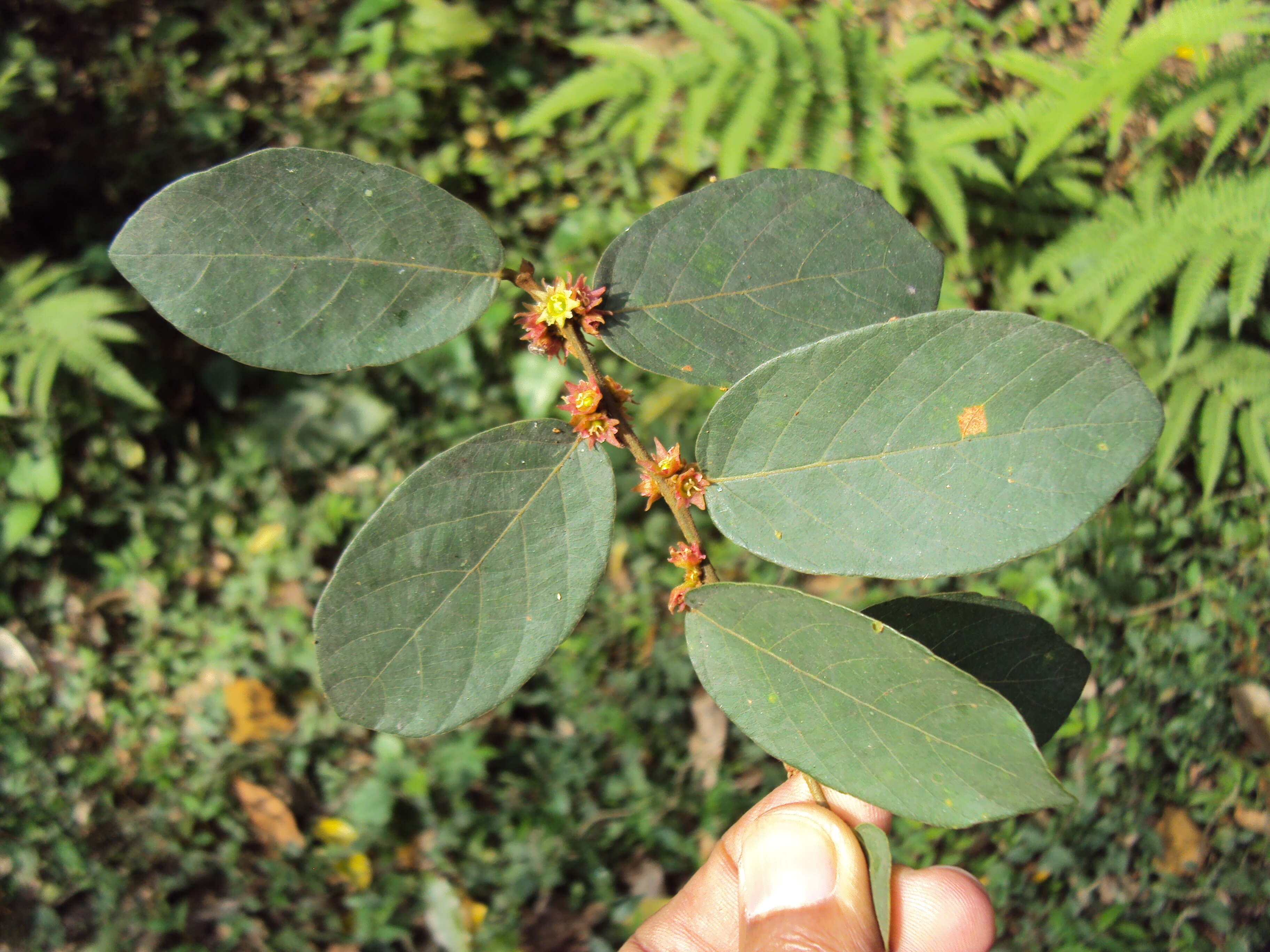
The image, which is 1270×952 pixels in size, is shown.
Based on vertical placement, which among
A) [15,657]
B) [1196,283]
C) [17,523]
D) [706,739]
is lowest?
[706,739]

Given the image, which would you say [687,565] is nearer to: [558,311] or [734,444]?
[734,444]

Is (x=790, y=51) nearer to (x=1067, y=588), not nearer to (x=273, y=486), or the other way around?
(x=1067, y=588)

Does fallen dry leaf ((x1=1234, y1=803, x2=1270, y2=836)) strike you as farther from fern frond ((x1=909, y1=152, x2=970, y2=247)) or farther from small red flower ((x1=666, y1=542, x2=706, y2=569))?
small red flower ((x1=666, y1=542, x2=706, y2=569))

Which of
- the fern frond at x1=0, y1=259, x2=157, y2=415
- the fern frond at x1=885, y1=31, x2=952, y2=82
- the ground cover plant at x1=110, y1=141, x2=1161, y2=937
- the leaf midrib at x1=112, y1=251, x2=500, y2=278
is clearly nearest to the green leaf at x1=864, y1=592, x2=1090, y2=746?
the ground cover plant at x1=110, y1=141, x2=1161, y2=937

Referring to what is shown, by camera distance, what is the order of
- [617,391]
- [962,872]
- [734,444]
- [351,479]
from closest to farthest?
[734,444] → [617,391] → [962,872] → [351,479]

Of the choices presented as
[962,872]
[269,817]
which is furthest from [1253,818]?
[269,817]

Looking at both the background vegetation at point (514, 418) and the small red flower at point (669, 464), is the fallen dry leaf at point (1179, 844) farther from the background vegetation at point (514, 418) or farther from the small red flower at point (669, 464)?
the small red flower at point (669, 464)

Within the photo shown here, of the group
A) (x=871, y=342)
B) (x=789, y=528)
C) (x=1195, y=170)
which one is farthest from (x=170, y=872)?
(x=1195, y=170)
